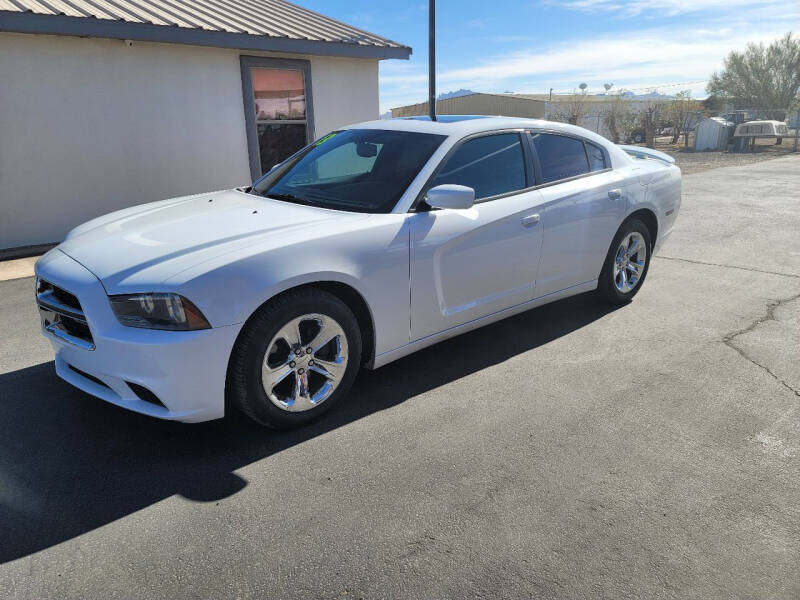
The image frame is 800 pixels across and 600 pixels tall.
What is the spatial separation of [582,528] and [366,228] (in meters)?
1.84

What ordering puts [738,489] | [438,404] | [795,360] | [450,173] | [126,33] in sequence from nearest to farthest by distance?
[738,489] → [438,404] → [450,173] → [795,360] → [126,33]

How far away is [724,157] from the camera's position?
23250mm

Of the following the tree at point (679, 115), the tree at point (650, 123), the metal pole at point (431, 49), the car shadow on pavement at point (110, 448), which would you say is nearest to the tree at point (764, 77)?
the tree at point (679, 115)

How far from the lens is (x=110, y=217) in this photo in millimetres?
3996

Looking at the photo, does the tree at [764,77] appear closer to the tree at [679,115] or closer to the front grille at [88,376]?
the tree at [679,115]

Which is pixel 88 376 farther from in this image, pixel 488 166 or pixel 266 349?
pixel 488 166

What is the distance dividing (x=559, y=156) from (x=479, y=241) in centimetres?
128

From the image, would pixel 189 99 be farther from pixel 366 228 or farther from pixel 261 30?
pixel 366 228

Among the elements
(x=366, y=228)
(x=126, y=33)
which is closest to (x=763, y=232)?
(x=366, y=228)

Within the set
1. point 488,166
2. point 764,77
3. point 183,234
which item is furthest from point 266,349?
point 764,77

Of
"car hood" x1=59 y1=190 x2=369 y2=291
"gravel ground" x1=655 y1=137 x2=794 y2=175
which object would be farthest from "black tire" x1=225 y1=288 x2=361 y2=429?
"gravel ground" x1=655 y1=137 x2=794 y2=175

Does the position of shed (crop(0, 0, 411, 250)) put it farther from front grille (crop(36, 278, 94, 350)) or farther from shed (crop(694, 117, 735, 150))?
shed (crop(694, 117, 735, 150))

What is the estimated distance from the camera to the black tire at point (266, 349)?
2.91 meters

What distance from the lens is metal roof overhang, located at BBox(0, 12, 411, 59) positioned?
6863mm
